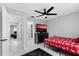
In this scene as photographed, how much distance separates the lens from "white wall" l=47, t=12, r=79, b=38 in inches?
166

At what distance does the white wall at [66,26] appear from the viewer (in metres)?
4.21

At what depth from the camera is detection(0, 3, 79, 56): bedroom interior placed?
Answer: 112 inches

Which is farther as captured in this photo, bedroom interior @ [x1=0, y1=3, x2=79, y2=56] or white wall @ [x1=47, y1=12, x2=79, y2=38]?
white wall @ [x1=47, y1=12, x2=79, y2=38]

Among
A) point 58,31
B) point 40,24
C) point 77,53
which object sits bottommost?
point 77,53

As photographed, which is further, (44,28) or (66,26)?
(44,28)

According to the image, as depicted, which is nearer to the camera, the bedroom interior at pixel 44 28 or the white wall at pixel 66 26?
the bedroom interior at pixel 44 28

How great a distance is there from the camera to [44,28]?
669 centimetres

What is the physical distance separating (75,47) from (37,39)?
3.56m

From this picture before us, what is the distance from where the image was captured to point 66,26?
4855 millimetres

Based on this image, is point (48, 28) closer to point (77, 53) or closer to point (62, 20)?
point (62, 20)

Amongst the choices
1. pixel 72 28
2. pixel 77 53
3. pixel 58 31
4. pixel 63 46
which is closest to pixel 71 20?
pixel 72 28

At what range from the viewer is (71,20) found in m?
4.49

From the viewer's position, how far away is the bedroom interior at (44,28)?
2843 millimetres

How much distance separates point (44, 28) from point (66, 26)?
228 cm
